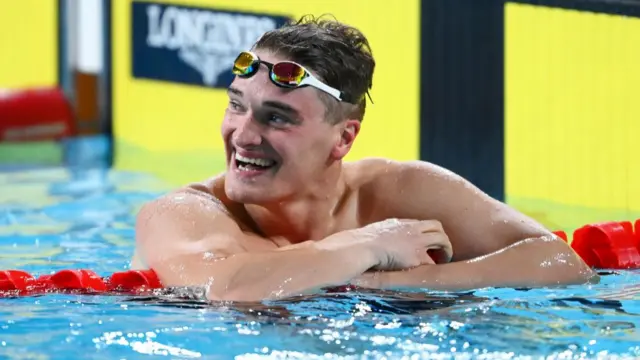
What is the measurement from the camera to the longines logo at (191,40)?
8312mm

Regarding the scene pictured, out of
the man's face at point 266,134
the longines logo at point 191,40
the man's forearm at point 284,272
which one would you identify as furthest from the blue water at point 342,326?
the longines logo at point 191,40

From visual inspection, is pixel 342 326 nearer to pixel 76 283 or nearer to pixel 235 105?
pixel 235 105

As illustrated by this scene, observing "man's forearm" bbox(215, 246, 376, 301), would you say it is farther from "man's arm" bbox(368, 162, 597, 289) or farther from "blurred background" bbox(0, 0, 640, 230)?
"blurred background" bbox(0, 0, 640, 230)

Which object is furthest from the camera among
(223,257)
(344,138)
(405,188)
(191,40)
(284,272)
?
(191,40)

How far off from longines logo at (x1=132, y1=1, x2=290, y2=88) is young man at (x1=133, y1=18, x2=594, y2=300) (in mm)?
4012

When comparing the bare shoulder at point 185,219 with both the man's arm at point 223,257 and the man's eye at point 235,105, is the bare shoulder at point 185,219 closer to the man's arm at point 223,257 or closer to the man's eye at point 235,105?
the man's arm at point 223,257

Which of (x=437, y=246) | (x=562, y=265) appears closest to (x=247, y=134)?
(x=437, y=246)

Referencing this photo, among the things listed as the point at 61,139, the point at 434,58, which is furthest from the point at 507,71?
the point at 61,139

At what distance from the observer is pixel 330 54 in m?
3.94

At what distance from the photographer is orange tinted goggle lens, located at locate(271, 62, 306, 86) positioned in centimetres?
382

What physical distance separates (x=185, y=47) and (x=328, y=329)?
18.5 feet

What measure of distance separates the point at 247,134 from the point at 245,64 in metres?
0.23

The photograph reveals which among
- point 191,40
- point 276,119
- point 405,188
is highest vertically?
point 191,40

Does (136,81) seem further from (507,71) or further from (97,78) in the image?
(507,71)
